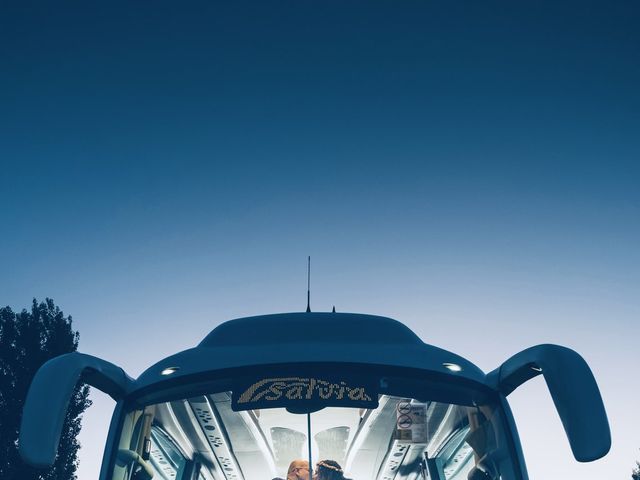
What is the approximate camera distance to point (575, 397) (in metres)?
2.44

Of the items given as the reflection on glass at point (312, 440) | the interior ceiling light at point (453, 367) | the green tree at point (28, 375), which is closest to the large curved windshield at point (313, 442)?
the reflection on glass at point (312, 440)

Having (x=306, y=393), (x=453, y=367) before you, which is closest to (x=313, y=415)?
(x=306, y=393)

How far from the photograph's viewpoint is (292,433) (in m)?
3.02

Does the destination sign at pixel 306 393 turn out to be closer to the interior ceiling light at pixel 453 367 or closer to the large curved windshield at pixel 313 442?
the large curved windshield at pixel 313 442

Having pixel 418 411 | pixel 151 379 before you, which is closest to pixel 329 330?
pixel 418 411

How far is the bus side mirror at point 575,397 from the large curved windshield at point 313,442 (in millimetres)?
541

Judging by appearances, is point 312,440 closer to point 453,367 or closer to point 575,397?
point 453,367

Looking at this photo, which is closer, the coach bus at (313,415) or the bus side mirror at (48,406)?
the bus side mirror at (48,406)

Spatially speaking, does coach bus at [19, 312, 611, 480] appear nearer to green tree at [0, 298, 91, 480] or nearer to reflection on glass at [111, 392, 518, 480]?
reflection on glass at [111, 392, 518, 480]

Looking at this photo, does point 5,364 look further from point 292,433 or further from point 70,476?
point 292,433

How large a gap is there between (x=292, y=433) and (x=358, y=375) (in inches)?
Answer: 17.4

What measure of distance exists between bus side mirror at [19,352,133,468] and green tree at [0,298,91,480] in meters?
17.4

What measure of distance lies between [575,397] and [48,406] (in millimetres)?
2141

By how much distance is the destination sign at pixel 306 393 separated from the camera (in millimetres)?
2977
